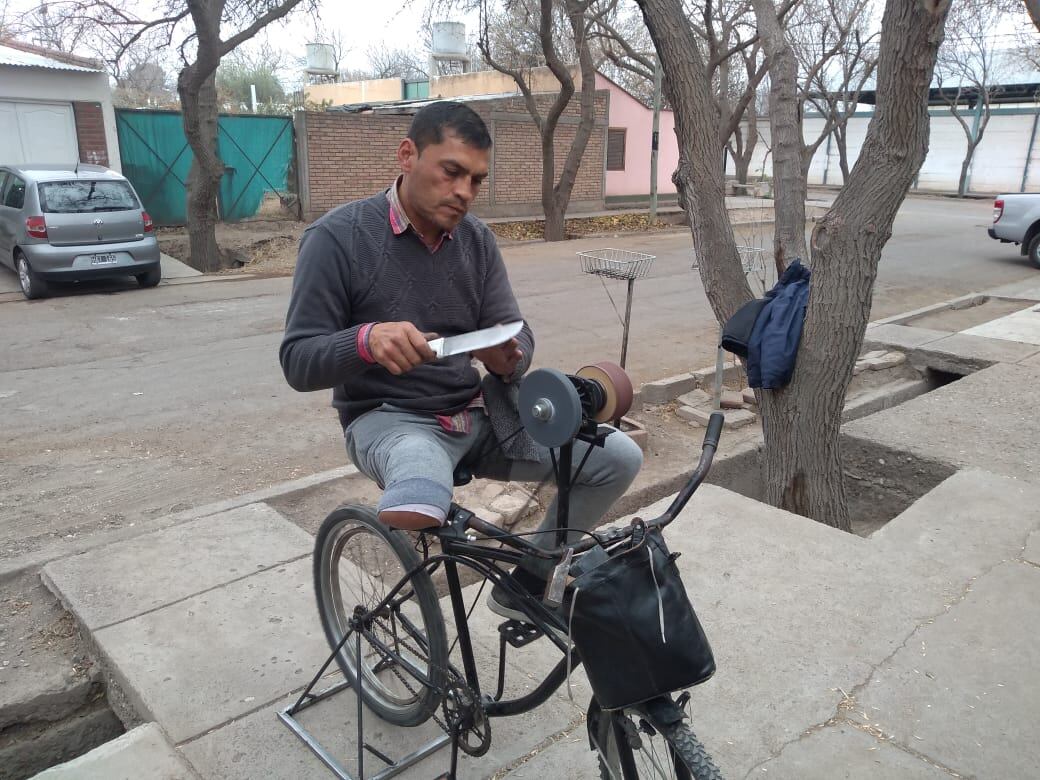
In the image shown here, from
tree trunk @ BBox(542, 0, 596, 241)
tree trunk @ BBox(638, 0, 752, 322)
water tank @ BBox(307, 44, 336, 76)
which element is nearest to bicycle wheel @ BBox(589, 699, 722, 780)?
tree trunk @ BBox(638, 0, 752, 322)

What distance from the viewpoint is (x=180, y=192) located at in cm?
1728

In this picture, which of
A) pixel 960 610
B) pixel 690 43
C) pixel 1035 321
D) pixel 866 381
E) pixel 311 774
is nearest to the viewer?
pixel 311 774

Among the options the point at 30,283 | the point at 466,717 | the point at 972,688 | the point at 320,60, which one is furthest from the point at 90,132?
the point at 320,60

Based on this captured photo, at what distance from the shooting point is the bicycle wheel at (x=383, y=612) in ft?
7.86

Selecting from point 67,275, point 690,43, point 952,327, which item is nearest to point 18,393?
point 67,275

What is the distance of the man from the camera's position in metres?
2.21

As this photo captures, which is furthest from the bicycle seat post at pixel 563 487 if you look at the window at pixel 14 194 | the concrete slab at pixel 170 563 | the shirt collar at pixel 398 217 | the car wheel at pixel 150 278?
the window at pixel 14 194

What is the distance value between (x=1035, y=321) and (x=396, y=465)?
9.36 metres

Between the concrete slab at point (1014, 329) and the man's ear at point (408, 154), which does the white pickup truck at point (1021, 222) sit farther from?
the man's ear at point (408, 154)

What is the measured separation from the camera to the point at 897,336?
8516mm

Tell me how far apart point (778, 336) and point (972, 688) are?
1995mm

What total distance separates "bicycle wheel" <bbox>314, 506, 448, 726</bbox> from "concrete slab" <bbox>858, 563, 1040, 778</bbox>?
5.00ft

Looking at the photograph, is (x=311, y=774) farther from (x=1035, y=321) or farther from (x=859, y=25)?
(x=859, y=25)

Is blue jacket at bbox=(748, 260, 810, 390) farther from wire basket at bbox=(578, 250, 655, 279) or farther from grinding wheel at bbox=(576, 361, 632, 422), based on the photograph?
grinding wheel at bbox=(576, 361, 632, 422)
